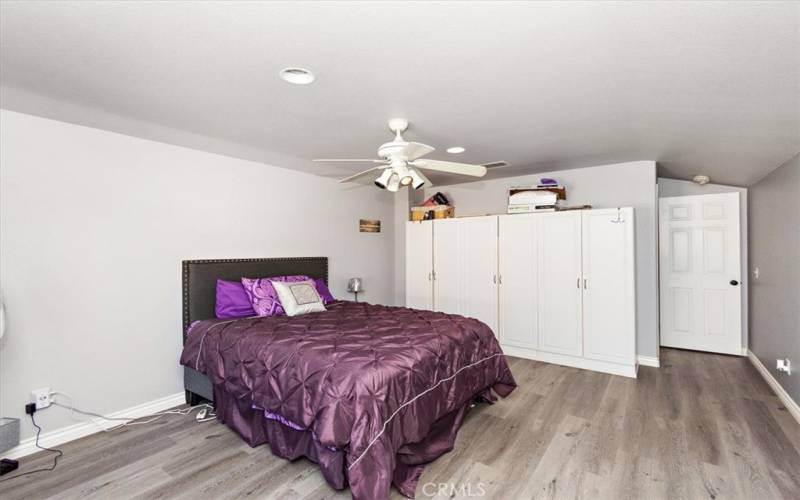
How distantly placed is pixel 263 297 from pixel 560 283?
3.07 m

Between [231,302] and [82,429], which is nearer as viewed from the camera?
[82,429]

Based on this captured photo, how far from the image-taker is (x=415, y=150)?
2521 mm

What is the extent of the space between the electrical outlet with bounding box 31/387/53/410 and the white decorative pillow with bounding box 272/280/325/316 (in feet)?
5.35

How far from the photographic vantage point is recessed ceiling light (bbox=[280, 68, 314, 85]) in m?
1.98

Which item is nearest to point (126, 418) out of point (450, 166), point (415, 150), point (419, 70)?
point (415, 150)

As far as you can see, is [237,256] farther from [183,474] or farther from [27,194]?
[183,474]

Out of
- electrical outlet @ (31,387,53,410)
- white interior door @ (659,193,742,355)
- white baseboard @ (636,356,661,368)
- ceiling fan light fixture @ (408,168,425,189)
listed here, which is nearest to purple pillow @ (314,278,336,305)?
ceiling fan light fixture @ (408,168,425,189)

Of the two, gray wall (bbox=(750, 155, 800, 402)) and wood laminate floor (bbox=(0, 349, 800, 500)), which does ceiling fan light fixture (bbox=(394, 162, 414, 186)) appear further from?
gray wall (bbox=(750, 155, 800, 402))

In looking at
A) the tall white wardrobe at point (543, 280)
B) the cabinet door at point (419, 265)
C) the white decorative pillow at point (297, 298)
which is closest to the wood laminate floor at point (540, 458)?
the tall white wardrobe at point (543, 280)

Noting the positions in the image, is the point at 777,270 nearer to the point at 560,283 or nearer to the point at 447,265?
the point at 560,283

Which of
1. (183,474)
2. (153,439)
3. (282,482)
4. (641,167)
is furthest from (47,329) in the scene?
(641,167)

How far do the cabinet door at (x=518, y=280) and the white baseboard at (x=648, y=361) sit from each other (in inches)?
43.8

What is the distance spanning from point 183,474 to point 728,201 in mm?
6160

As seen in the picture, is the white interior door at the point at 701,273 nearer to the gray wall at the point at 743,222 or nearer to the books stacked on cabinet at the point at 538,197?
the gray wall at the point at 743,222
